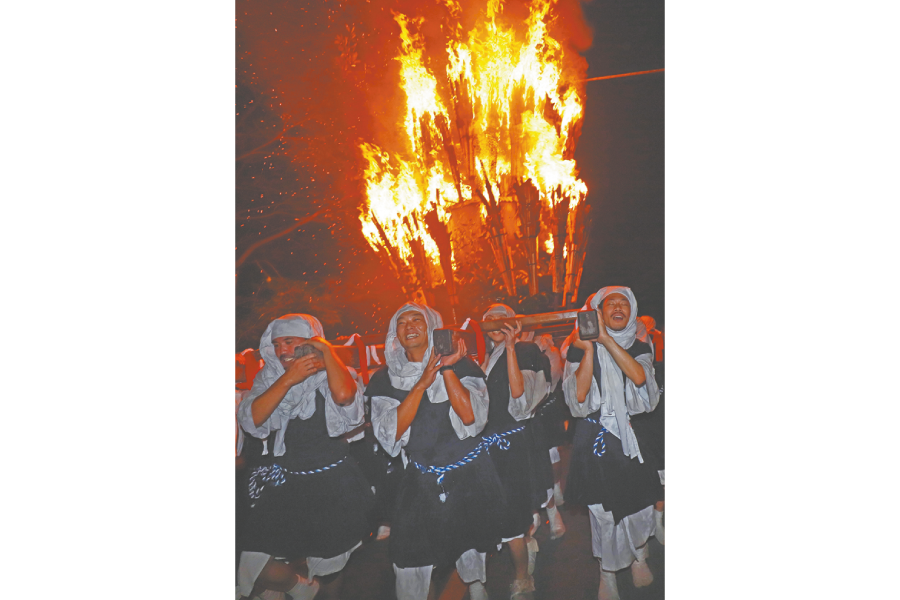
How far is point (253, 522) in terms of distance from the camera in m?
2.78

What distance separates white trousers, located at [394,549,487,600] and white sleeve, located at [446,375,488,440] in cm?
60

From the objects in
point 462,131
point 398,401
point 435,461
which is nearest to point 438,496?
point 435,461

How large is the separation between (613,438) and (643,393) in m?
0.29

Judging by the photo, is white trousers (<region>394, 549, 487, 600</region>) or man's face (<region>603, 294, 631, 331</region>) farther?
man's face (<region>603, 294, 631, 331</region>)

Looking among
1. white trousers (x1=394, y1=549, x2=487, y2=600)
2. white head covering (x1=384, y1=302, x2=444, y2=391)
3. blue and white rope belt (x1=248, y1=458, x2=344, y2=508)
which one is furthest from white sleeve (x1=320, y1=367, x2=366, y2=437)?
white trousers (x1=394, y1=549, x2=487, y2=600)

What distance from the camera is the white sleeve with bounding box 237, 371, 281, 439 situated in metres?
2.77

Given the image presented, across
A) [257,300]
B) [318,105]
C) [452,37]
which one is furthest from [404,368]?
[452,37]

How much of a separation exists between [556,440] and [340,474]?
1127 millimetres

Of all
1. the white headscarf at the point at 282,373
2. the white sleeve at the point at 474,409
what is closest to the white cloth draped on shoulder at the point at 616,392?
the white sleeve at the point at 474,409

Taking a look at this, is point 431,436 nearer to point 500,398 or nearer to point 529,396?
point 500,398

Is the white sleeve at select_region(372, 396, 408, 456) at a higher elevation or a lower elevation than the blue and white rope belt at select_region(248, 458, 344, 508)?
higher

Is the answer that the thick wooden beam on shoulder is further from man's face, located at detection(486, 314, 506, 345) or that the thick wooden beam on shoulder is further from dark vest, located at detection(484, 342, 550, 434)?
dark vest, located at detection(484, 342, 550, 434)

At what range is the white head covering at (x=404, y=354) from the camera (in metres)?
2.75

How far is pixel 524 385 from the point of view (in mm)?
2785
